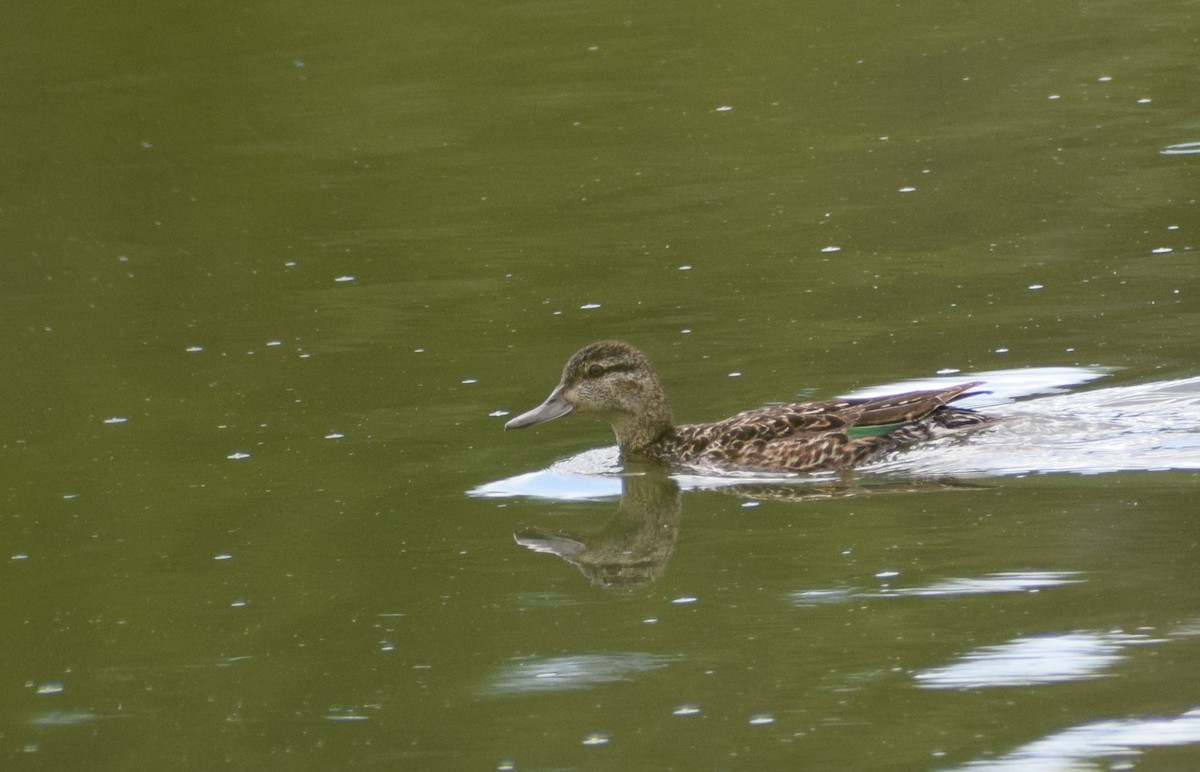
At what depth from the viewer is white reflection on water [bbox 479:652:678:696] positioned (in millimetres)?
6789

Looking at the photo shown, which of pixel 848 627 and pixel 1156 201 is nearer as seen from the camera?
pixel 848 627

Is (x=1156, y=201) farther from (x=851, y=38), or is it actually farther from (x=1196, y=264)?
(x=851, y=38)

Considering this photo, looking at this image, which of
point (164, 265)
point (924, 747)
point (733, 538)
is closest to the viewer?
point (924, 747)

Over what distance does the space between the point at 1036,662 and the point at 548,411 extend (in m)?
3.79

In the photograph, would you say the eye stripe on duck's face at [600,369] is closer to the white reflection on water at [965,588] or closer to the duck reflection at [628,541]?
the duck reflection at [628,541]

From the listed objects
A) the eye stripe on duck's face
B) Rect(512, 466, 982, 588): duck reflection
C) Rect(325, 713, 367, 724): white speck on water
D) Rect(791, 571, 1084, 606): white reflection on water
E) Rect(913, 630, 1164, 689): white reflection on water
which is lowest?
Rect(512, 466, 982, 588): duck reflection

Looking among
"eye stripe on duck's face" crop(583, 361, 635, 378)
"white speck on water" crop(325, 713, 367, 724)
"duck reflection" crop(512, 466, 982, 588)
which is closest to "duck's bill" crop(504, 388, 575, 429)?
"eye stripe on duck's face" crop(583, 361, 635, 378)

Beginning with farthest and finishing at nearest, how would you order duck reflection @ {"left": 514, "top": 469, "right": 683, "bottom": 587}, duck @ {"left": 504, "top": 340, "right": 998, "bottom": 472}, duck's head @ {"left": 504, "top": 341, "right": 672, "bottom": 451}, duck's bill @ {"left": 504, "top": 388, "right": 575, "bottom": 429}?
1. duck's head @ {"left": 504, "top": 341, "right": 672, "bottom": 451}
2. duck's bill @ {"left": 504, "top": 388, "right": 575, "bottom": 429}
3. duck @ {"left": 504, "top": 340, "right": 998, "bottom": 472}
4. duck reflection @ {"left": 514, "top": 469, "right": 683, "bottom": 587}

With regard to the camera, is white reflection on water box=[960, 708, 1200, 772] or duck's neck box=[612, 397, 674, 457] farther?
duck's neck box=[612, 397, 674, 457]

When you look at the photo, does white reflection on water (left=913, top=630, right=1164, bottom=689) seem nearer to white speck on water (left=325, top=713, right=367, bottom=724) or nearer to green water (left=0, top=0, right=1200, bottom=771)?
green water (left=0, top=0, right=1200, bottom=771)

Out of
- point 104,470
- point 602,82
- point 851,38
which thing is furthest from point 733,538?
point 851,38

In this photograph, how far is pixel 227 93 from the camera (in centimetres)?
1959

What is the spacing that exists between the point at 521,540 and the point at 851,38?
40.6 feet

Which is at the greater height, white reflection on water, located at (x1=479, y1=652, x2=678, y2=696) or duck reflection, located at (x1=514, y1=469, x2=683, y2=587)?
white reflection on water, located at (x1=479, y1=652, x2=678, y2=696)
